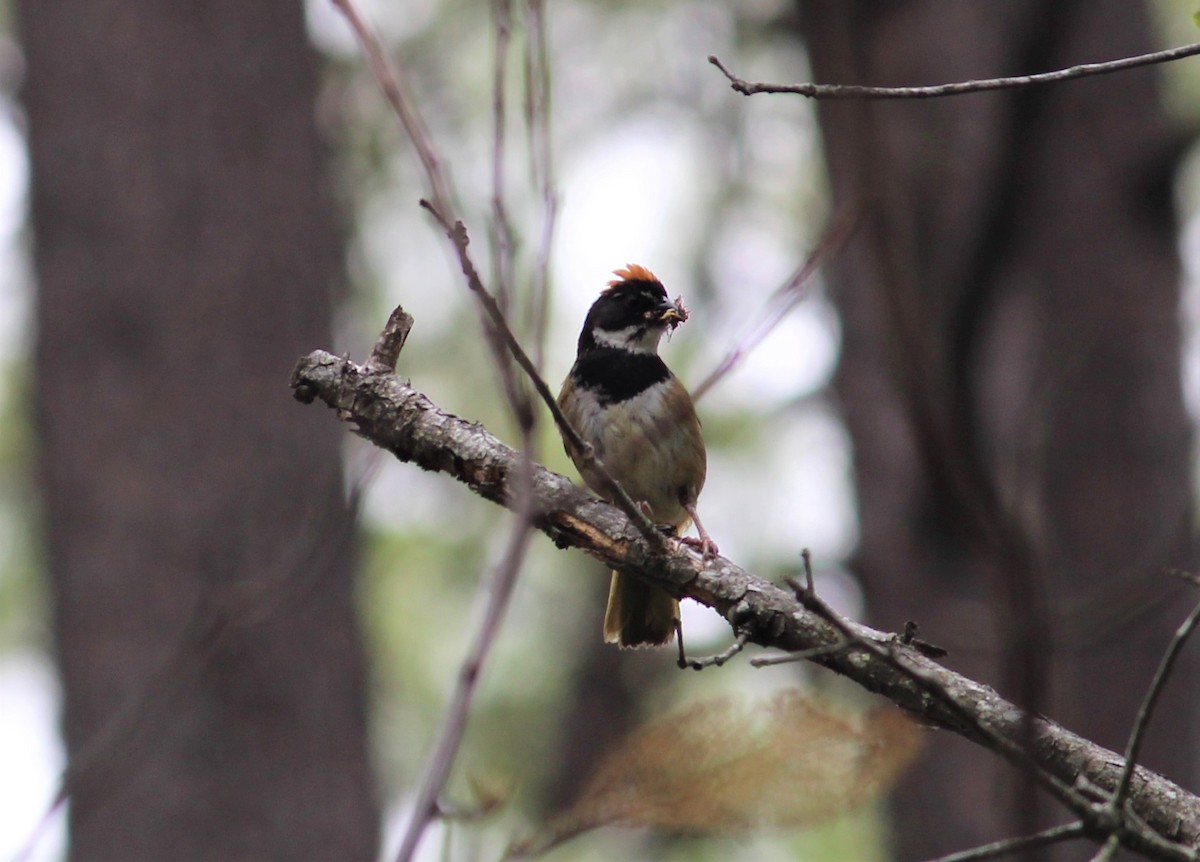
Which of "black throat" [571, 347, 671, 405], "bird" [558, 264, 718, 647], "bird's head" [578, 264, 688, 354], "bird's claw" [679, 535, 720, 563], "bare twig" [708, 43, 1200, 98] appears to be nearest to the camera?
"bare twig" [708, 43, 1200, 98]

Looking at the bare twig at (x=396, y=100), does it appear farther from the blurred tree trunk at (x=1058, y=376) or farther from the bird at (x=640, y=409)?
the blurred tree trunk at (x=1058, y=376)

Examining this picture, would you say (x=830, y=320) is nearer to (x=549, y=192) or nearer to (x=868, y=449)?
(x=868, y=449)

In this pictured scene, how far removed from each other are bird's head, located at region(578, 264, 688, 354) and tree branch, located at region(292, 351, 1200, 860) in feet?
6.99

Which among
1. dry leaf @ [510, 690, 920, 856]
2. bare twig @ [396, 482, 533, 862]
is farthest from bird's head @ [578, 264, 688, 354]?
bare twig @ [396, 482, 533, 862]

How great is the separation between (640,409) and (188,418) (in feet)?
8.30

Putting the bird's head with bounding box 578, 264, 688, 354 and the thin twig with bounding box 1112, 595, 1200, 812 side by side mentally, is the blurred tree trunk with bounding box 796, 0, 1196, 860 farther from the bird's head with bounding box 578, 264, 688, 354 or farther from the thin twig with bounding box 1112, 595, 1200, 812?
the thin twig with bounding box 1112, 595, 1200, 812

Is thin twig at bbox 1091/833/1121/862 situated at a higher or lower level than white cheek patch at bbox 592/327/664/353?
lower

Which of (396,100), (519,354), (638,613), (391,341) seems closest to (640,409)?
(638,613)

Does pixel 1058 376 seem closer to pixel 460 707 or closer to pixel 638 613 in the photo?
pixel 638 613

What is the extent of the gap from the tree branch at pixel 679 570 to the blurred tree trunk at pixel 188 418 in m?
2.80

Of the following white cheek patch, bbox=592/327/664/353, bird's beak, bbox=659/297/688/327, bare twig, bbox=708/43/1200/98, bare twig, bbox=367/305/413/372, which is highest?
bird's beak, bbox=659/297/688/327

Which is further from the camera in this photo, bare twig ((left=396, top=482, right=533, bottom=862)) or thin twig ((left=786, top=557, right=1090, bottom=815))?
thin twig ((left=786, top=557, right=1090, bottom=815))

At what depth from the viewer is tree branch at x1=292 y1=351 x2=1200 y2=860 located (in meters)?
2.46

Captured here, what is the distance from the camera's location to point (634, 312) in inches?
202
